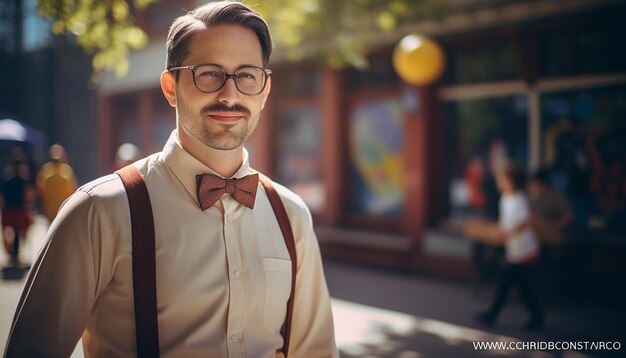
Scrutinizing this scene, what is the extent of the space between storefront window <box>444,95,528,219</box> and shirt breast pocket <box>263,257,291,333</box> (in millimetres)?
7366

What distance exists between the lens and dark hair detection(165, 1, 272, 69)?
6.32ft

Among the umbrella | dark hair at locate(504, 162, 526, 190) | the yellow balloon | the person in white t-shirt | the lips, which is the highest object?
the umbrella

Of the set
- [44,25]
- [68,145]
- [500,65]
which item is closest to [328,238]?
[500,65]

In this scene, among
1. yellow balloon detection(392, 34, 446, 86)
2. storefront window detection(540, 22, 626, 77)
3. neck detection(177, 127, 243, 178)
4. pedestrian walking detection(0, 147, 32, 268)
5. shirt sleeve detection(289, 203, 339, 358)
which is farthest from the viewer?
pedestrian walking detection(0, 147, 32, 268)

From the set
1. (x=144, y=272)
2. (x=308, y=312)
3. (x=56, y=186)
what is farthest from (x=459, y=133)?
(x=144, y=272)

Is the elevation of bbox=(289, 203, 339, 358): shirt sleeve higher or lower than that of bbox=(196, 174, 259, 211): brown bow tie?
lower

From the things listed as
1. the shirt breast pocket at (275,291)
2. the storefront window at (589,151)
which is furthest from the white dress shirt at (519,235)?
the shirt breast pocket at (275,291)

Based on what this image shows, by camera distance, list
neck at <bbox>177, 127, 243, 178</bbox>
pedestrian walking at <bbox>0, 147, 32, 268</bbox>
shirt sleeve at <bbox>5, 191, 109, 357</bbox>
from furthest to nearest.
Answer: pedestrian walking at <bbox>0, 147, 32, 268</bbox> < neck at <bbox>177, 127, 243, 178</bbox> < shirt sleeve at <bbox>5, 191, 109, 357</bbox>

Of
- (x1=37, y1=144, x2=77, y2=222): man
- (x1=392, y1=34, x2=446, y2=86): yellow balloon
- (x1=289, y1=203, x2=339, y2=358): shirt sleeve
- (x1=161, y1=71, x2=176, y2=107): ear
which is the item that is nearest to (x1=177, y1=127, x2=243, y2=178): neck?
(x1=161, y1=71, x2=176, y2=107): ear

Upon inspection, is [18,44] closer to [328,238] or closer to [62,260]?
[328,238]

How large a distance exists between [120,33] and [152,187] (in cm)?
432

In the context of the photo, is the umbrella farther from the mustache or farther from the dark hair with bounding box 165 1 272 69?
the mustache

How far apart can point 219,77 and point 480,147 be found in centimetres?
793

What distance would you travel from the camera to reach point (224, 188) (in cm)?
195
